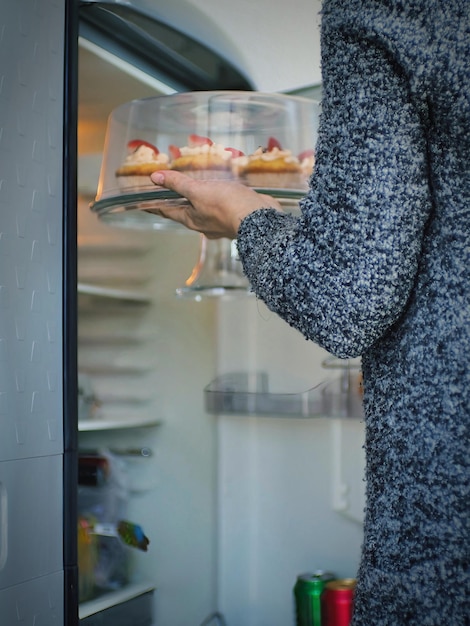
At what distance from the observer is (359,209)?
2.35ft

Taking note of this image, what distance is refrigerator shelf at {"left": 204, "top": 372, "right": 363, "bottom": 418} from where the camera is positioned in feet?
7.22

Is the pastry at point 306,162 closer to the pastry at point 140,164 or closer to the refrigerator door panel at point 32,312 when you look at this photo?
the pastry at point 140,164

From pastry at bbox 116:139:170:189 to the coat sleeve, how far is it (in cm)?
55

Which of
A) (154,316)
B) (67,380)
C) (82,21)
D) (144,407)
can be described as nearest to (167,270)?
(154,316)

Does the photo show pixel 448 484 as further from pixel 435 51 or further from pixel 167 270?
pixel 167 270

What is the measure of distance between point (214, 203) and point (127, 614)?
1266 millimetres

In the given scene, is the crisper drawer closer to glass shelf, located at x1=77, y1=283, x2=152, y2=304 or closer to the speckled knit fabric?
glass shelf, located at x1=77, y1=283, x2=152, y2=304

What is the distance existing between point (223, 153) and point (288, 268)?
594mm

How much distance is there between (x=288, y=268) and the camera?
2.50ft

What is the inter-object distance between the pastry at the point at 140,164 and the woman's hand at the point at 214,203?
7.1 inches

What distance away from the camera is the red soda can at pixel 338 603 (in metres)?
2.07

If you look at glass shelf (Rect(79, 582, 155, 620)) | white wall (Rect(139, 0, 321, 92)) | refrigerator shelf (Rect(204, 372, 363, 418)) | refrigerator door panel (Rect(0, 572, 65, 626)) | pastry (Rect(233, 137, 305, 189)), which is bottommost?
glass shelf (Rect(79, 582, 155, 620))

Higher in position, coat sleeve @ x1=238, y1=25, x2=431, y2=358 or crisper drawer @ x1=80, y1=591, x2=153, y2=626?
coat sleeve @ x1=238, y1=25, x2=431, y2=358

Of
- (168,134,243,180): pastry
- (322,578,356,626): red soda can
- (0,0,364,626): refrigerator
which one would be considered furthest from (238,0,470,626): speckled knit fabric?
(322,578,356,626): red soda can
